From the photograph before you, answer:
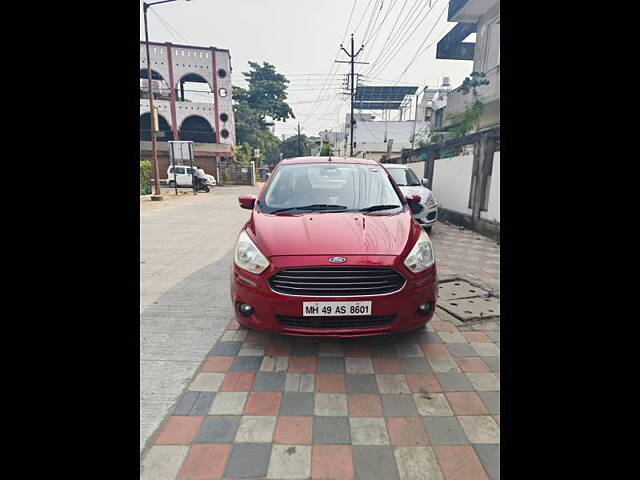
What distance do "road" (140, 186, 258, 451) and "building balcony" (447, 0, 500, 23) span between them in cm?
1144

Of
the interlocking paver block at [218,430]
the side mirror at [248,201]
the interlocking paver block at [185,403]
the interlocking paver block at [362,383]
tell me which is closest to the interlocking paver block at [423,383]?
the interlocking paver block at [362,383]

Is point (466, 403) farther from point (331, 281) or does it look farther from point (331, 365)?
point (331, 281)

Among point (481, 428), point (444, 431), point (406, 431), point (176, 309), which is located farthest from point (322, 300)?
point (176, 309)

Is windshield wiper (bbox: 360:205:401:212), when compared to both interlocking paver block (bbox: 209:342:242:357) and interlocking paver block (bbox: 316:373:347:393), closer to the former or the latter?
interlocking paver block (bbox: 316:373:347:393)

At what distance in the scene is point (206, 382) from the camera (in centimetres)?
229

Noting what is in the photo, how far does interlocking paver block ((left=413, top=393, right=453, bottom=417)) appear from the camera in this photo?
2.00 meters

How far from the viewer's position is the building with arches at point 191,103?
29562 mm

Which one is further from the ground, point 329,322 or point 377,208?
point 377,208

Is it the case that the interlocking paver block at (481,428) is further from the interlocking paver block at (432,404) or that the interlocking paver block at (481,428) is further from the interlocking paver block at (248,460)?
the interlocking paver block at (248,460)

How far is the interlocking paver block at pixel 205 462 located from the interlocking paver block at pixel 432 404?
1100 mm

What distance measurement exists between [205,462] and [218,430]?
0.66 ft

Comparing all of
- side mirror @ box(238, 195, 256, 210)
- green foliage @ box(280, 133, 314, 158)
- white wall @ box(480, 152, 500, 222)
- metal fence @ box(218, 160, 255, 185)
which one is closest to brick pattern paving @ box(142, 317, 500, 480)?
side mirror @ box(238, 195, 256, 210)
